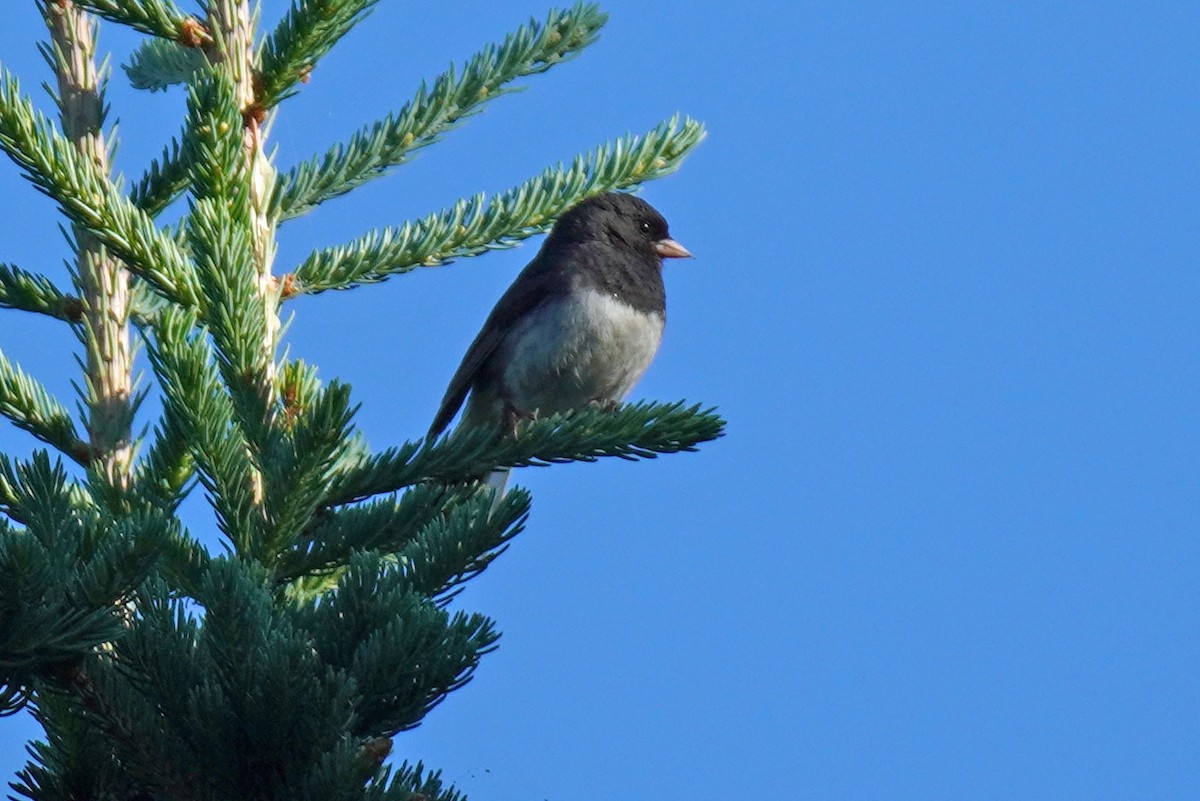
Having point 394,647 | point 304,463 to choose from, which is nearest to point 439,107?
point 304,463

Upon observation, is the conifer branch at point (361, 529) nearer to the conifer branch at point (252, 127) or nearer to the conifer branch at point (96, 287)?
the conifer branch at point (252, 127)

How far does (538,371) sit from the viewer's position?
155 inches

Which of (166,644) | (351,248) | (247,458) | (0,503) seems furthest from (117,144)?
(166,644)

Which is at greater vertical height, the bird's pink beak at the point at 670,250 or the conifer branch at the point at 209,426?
the bird's pink beak at the point at 670,250

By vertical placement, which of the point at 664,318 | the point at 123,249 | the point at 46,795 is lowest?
the point at 46,795

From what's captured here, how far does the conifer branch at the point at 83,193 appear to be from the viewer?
2.07m

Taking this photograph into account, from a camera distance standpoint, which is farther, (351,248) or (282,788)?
(351,248)

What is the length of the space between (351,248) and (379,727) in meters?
1.19

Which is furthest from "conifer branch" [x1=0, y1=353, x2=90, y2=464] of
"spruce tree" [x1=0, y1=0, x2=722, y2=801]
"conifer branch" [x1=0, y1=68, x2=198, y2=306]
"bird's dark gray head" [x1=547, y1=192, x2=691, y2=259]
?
"bird's dark gray head" [x1=547, y1=192, x2=691, y2=259]

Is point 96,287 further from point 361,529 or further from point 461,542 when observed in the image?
point 461,542

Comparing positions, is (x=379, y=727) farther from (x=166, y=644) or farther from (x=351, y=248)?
(x=351, y=248)

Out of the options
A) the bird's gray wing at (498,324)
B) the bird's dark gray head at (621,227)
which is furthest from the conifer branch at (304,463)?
the bird's dark gray head at (621,227)

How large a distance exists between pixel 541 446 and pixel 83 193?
2.48ft

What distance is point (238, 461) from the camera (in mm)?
1922
